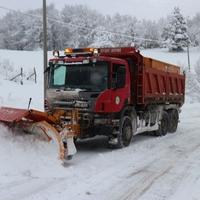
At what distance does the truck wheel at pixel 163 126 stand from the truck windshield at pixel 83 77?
495 cm

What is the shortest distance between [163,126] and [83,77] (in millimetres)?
5599

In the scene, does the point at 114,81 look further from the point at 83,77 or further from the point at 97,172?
the point at 97,172

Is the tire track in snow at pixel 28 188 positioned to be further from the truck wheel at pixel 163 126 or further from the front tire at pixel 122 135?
the truck wheel at pixel 163 126

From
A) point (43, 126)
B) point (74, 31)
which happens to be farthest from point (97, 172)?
point (74, 31)

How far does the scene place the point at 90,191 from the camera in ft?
26.6

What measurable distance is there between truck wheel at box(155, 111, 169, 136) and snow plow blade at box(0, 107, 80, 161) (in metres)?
6.30

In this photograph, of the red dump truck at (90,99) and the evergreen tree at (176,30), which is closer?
the red dump truck at (90,99)

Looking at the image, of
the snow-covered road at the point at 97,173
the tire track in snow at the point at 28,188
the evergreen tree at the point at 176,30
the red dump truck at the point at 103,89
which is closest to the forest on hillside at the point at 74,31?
the evergreen tree at the point at 176,30

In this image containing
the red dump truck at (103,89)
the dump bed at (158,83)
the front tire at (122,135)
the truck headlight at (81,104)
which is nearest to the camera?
the truck headlight at (81,104)

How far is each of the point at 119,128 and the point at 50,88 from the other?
2133mm

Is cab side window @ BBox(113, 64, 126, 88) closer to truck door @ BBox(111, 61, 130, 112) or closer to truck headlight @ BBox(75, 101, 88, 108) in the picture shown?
truck door @ BBox(111, 61, 130, 112)

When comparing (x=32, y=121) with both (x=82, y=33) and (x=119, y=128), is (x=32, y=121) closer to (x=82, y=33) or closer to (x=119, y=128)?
(x=119, y=128)

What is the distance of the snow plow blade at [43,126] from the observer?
10.3 metres

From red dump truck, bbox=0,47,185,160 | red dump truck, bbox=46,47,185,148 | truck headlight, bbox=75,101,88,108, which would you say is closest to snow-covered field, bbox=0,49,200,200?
red dump truck, bbox=0,47,185,160
